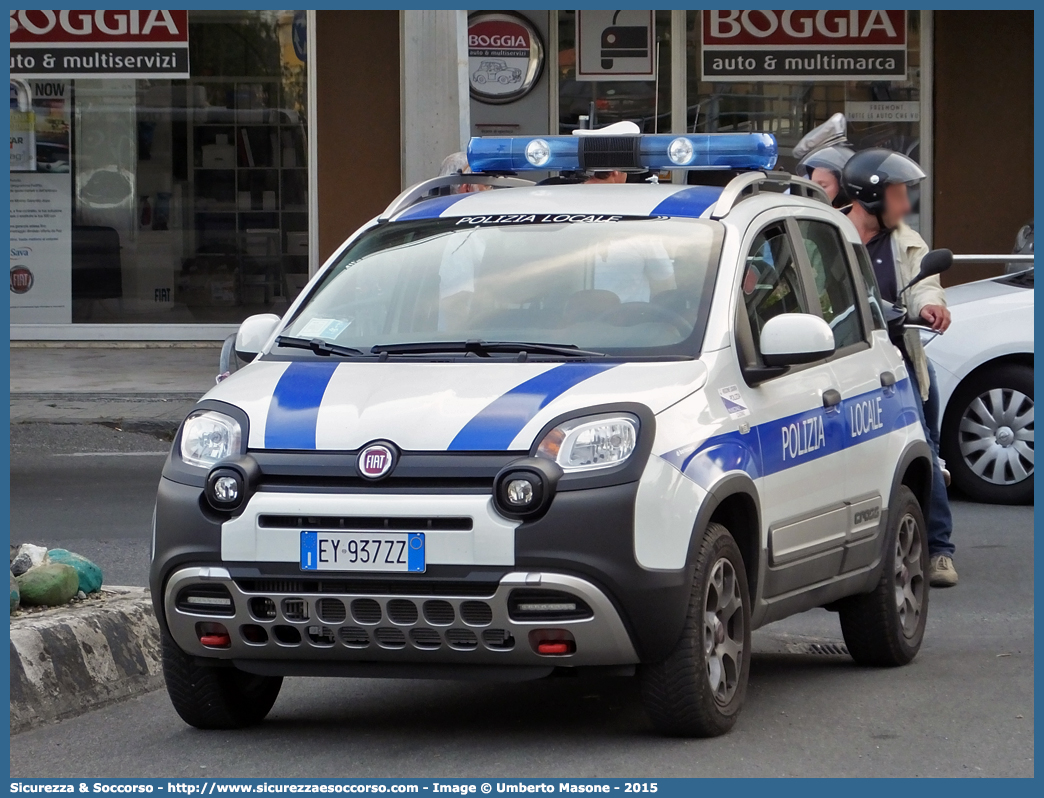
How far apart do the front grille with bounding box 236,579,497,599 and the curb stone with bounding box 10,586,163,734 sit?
1.09m

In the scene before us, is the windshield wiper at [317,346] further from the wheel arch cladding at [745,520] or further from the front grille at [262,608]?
the wheel arch cladding at [745,520]

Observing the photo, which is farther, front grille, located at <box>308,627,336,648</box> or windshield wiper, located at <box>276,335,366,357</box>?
windshield wiper, located at <box>276,335,366,357</box>

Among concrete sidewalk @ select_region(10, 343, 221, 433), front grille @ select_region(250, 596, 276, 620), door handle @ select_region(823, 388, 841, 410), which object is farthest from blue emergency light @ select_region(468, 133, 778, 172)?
concrete sidewalk @ select_region(10, 343, 221, 433)

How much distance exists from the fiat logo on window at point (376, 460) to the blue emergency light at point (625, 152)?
1.99 metres

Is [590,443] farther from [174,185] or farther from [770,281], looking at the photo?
[174,185]

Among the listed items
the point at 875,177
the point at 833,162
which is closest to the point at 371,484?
the point at 875,177

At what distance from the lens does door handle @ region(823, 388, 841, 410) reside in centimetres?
559

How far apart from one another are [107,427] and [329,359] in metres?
8.06

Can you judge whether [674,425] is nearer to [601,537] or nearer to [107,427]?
[601,537]

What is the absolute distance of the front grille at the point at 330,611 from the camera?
4.55m

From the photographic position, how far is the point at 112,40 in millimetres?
17547

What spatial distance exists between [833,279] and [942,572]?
2.04m

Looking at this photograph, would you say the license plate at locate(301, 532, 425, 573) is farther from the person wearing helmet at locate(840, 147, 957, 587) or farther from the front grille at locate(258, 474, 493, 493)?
the person wearing helmet at locate(840, 147, 957, 587)

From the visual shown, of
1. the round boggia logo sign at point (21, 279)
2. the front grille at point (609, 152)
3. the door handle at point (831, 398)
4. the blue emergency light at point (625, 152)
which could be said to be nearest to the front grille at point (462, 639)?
the door handle at point (831, 398)
